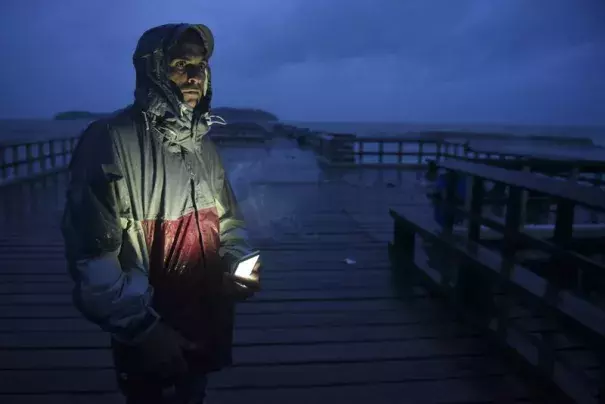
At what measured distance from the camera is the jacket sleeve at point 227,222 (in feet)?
5.96

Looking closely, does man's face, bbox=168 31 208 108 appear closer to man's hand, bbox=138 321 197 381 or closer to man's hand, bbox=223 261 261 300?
man's hand, bbox=223 261 261 300

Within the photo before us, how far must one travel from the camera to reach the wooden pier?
9.07 ft

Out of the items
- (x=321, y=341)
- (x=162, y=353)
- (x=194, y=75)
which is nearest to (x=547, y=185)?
(x=321, y=341)

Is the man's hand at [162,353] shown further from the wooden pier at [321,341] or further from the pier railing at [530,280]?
the pier railing at [530,280]

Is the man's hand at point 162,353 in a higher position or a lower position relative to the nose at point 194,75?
lower

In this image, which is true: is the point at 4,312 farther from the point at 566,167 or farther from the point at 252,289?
the point at 566,167

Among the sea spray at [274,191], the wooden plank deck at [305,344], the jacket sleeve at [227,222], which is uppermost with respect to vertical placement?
the jacket sleeve at [227,222]

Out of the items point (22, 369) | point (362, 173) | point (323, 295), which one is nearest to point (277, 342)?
point (323, 295)

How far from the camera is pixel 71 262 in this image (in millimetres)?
1376

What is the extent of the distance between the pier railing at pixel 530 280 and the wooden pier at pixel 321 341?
5cm

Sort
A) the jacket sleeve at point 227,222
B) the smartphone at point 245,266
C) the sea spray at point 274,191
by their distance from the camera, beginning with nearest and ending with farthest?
the smartphone at point 245,266
the jacket sleeve at point 227,222
the sea spray at point 274,191

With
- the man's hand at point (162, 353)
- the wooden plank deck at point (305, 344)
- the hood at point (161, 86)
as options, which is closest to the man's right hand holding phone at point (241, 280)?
the man's hand at point (162, 353)

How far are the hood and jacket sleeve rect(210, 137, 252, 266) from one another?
10.7 inches

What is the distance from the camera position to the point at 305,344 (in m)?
3.38
